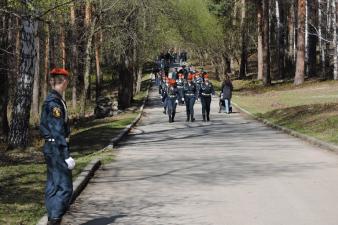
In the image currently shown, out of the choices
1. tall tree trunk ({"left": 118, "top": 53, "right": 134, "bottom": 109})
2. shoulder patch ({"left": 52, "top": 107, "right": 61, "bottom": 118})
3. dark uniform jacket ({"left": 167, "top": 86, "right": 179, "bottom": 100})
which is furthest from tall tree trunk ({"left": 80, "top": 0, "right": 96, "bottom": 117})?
shoulder patch ({"left": 52, "top": 107, "right": 61, "bottom": 118})

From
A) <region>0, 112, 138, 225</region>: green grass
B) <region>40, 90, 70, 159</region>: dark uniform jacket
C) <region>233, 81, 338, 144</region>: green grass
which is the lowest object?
<region>0, 112, 138, 225</region>: green grass

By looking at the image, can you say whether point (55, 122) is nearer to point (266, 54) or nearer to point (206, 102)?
point (206, 102)

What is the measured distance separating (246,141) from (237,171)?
19.3 feet

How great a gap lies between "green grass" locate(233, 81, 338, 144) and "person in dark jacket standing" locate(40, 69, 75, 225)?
31.7 ft

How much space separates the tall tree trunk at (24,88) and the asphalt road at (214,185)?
2.63 metres

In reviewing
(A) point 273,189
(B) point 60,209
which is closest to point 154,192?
(A) point 273,189

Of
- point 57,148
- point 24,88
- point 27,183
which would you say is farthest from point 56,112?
point 24,88

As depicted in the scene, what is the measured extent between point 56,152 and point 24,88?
8.92 m

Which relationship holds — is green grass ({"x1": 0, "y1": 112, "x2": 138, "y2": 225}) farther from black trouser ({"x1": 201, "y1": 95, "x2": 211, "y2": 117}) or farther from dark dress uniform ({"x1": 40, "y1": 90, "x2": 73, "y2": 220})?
black trouser ({"x1": 201, "y1": 95, "x2": 211, "y2": 117})

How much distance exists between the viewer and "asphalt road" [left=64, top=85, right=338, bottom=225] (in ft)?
26.2

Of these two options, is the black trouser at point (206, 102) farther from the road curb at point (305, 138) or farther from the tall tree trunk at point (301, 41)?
the tall tree trunk at point (301, 41)

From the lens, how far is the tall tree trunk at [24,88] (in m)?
15.0

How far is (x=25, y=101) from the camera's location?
1543 centimetres

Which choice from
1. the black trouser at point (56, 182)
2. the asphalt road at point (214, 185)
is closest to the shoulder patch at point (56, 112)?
the black trouser at point (56, 182)
